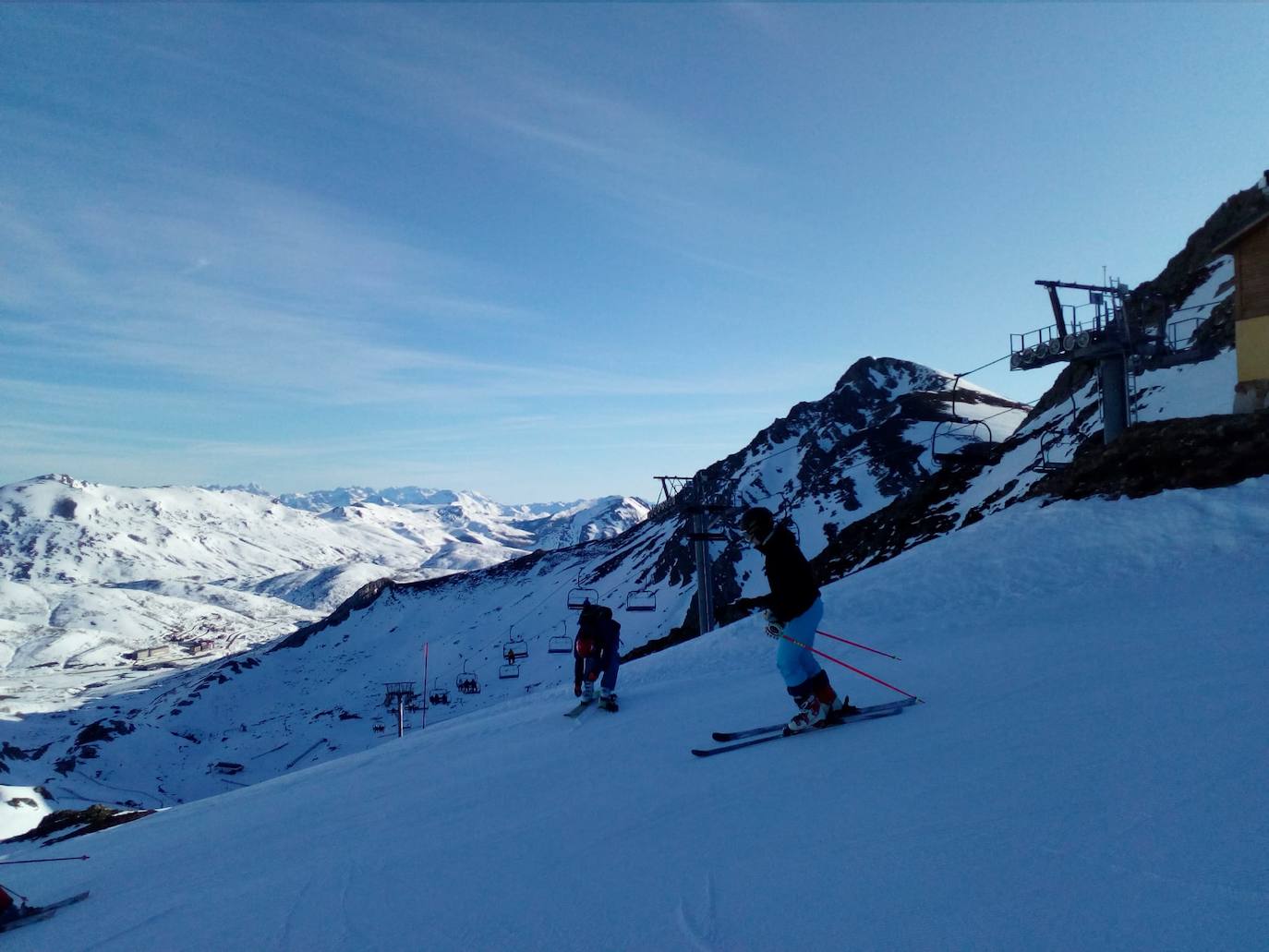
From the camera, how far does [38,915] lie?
635 cm

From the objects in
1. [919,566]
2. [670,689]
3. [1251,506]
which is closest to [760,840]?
[670,689]

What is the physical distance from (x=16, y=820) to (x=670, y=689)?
79083mm

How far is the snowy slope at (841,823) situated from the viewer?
3.46 meters

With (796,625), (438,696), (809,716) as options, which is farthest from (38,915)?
(438,696)

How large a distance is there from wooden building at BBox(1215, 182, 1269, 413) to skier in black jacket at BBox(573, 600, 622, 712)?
1661 centimetres

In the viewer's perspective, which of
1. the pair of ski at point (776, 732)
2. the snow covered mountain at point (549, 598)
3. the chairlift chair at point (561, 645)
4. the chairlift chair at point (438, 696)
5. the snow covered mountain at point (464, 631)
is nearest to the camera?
the pair of ski at point (776, 732)

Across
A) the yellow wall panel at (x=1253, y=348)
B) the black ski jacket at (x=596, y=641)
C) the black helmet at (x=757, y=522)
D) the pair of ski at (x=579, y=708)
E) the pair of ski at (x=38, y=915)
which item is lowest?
the pair of ski at (x=38, y=915)

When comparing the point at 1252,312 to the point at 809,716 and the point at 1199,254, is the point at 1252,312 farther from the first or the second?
the point at 1199,254

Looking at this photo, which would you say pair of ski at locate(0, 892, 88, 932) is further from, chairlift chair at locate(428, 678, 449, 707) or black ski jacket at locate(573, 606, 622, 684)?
chairlift chair at locate(428, 678, 449, 707)

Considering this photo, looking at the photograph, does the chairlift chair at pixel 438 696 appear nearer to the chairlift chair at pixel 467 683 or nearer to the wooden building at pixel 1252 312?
the chairlift chair at pixel 467 683

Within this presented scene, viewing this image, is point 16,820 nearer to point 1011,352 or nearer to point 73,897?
→ point 73,897

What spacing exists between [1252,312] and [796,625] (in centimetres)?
1806

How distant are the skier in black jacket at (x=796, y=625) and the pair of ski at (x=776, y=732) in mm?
88

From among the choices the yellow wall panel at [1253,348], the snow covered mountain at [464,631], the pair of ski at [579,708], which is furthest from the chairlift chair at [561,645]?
the yellow wall panel at [1253,348]
